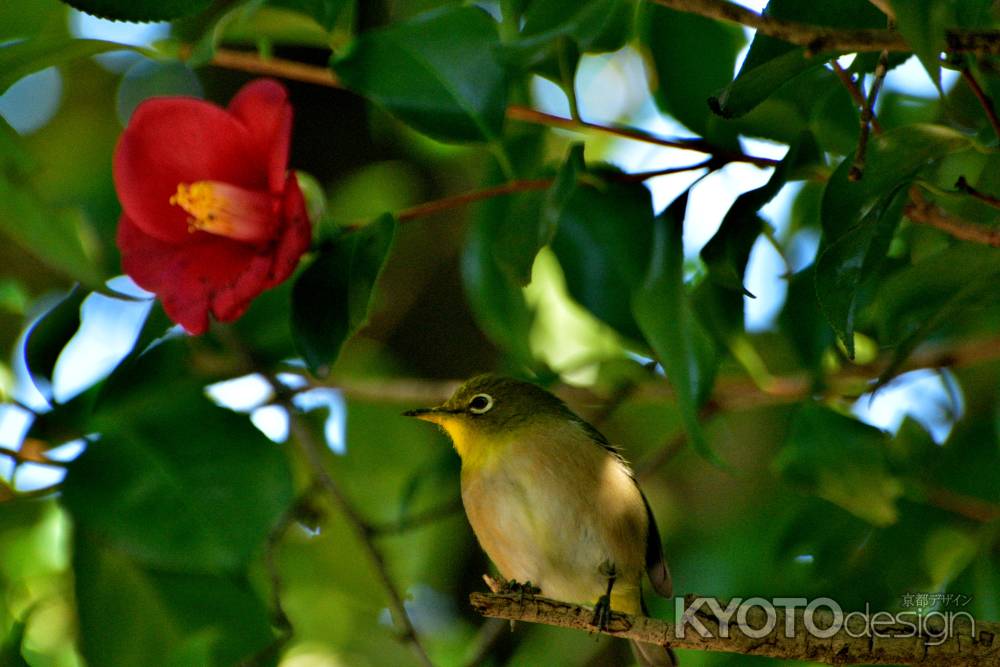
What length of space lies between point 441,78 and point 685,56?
456 mm

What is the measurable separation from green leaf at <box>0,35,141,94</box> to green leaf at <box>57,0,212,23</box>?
21 cm

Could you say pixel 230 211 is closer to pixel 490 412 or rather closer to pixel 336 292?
pixel 336 292

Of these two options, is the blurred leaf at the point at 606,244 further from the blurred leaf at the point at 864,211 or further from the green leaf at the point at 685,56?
the blurred leaf at the point at 864,211

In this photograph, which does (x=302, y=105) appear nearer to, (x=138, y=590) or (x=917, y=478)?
(x=138, y=590)

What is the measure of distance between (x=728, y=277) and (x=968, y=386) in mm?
1851

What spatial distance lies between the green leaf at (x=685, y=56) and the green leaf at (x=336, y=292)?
21.5 inches

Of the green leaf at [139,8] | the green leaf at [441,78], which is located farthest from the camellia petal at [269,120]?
the green leaf at [139,8]

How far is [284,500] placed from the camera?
209 cm

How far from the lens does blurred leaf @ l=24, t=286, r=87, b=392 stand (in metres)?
2.11

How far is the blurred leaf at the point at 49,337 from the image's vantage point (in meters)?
2.11

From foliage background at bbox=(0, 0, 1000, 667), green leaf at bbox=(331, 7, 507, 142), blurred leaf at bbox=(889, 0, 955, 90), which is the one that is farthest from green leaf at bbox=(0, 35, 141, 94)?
blurred leaf at bbox=(889, 0, 955, 90)

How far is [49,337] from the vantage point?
2.11m

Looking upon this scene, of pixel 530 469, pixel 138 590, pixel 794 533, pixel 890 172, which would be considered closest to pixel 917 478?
pixel 794 533

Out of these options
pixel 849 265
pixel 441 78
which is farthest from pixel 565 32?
pixel 849 265
